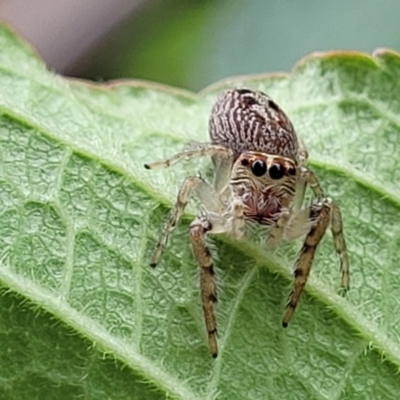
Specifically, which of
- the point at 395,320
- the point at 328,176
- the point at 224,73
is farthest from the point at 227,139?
the point at 224,73

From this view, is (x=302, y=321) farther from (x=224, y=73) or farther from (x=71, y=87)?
(x=224, y=73)

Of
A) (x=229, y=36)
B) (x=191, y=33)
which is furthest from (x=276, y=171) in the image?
(x=191, y=33)

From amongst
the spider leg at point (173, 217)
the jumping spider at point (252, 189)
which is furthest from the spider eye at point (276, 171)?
the spider leg at point (173, 217)

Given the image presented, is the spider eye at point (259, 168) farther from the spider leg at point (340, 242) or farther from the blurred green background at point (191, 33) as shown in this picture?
the blurred green background at point (191, 33)

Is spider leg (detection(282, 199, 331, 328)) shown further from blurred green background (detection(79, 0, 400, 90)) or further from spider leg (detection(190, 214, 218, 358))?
blurred green background (detection(79, 0, 400, 90))

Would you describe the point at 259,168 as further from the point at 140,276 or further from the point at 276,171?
the point at 140,276

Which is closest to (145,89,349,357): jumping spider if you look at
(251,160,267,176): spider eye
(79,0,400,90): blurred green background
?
(251,160,267,176): spider eye
